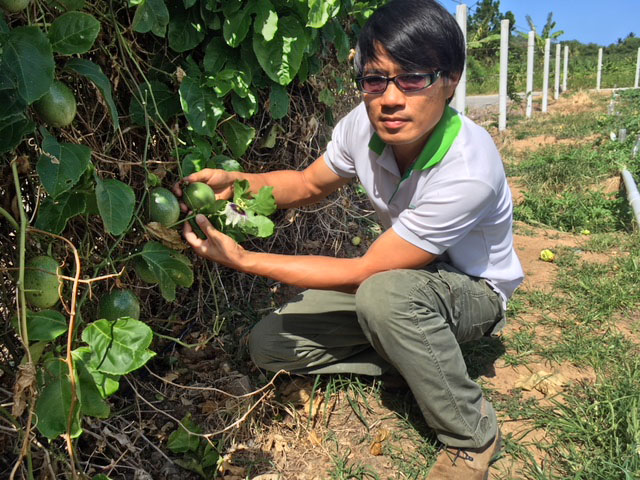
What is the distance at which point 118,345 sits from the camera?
1172 mm

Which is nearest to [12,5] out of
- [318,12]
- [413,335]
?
[318,12]

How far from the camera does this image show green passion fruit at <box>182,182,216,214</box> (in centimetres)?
163

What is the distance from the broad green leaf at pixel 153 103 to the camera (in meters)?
1.67

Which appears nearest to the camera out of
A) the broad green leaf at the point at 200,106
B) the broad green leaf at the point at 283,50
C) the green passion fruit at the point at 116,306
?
the green passion fruit at the point at 116,306

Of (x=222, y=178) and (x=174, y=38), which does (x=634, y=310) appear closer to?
(x=222, y=178)

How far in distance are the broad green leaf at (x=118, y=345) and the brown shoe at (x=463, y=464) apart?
104cm

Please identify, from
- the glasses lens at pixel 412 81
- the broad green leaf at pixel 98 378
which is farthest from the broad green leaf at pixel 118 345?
the glasses lens at pixel 412 81

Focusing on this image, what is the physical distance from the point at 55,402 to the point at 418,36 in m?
1.28

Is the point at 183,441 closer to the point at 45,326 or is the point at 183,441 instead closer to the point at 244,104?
the point at 45,326

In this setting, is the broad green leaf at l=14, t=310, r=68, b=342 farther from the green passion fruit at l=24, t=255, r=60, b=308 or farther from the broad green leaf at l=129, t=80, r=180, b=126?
the broad green leaf at l=129, t=80, r=180, b=126

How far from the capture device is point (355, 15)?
2697 millimetres

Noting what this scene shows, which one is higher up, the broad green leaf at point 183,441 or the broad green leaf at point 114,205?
the broad green leaf at point 114,205

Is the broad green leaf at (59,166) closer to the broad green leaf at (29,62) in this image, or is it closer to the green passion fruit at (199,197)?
the broad green leaf at (29,62)

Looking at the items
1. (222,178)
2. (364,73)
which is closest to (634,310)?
(364,73)
